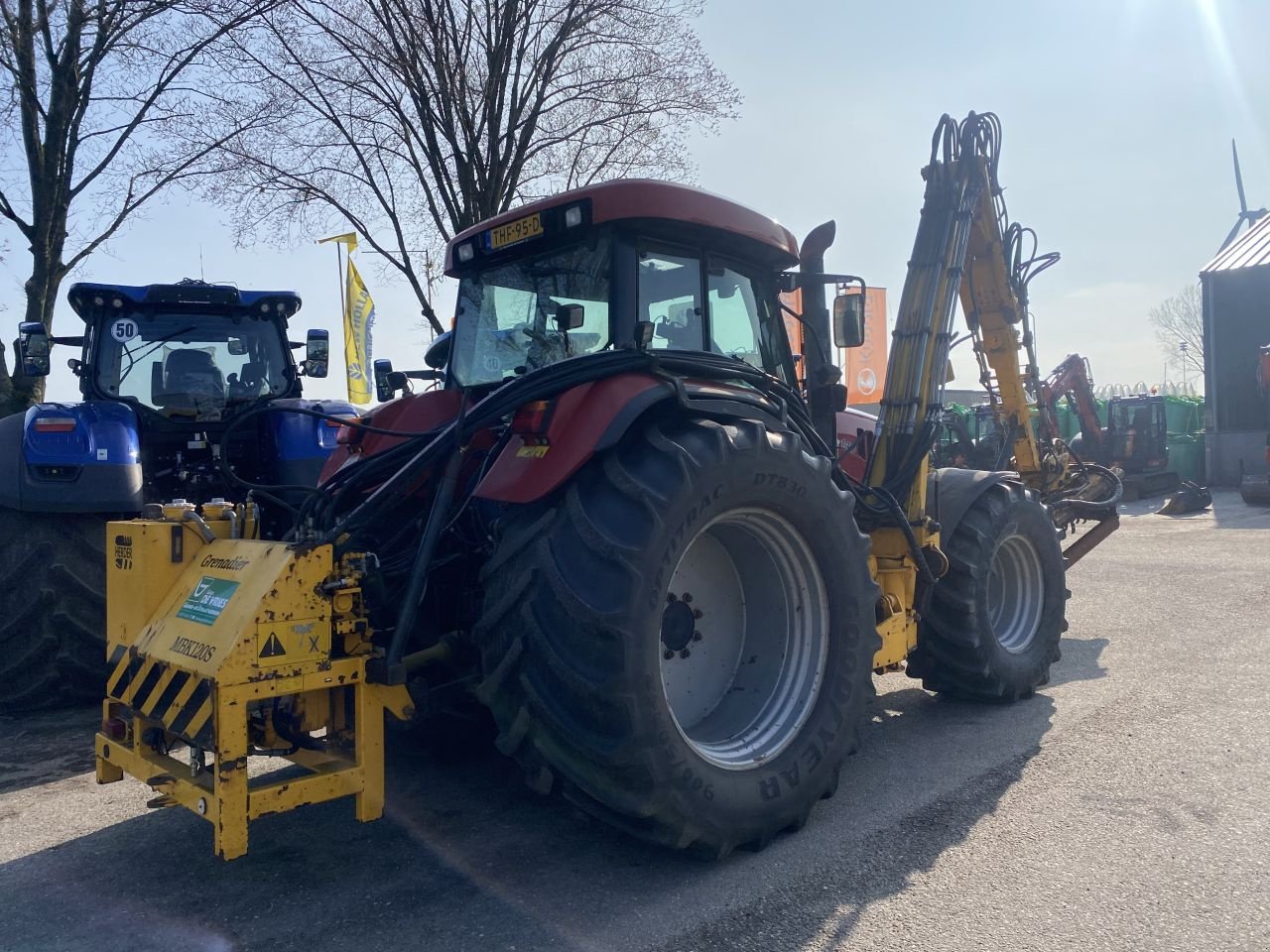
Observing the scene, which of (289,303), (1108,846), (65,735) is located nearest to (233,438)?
(289,303)

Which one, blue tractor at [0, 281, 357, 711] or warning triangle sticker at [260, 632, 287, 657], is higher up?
blue tractor at [0, 281, 357, 711]

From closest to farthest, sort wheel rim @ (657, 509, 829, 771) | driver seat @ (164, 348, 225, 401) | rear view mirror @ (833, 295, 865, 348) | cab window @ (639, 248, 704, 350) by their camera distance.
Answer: wheel rim @ (657, 509, 829, 771) → cab window @ (639, 248, 704, 350) → rear view mirror @ (833, 295, 865, 348) → driver seat @ (164, 348, 225, 401)

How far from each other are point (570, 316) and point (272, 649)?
1.72 meters

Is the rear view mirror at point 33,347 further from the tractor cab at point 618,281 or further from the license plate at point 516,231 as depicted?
the license plate at point 516,231

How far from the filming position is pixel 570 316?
4.05m

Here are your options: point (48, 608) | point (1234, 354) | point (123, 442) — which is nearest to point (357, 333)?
point (123, 442)

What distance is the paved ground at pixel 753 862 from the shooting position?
122 inches

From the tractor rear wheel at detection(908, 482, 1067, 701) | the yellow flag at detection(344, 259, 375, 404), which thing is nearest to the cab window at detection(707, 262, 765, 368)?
the tractor rear wheel at detection(908, 482, 1067, 701)

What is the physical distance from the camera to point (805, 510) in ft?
13.0

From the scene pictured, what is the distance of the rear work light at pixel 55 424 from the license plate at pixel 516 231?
3.02m

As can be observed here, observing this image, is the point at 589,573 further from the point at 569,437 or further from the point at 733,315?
the point at 733,315

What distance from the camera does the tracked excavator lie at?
10.6 ft

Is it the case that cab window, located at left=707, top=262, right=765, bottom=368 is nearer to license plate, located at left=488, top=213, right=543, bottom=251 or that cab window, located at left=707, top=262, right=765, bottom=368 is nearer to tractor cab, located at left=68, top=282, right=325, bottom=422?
license plate, located at left=488, top=213, right=543, bottom=251

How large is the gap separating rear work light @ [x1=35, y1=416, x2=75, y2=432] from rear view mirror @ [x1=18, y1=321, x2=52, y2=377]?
1.17 m
